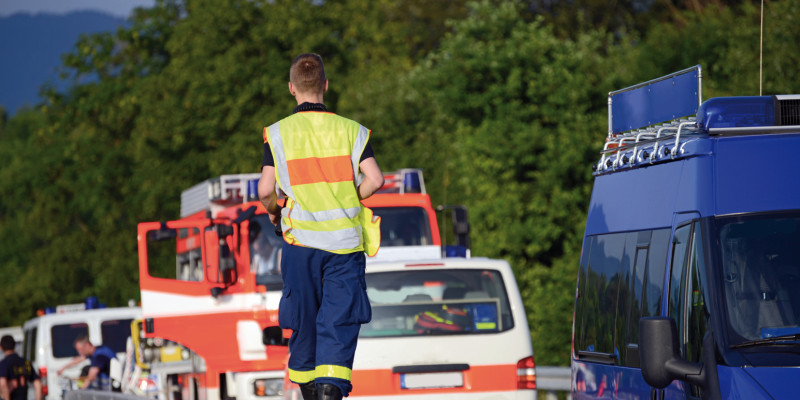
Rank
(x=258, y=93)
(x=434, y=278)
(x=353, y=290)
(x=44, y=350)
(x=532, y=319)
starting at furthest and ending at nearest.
Result: (x=258, y=93) < (x=532, y=319) < (x=44, y=350) < (x=434, y=278) < (x=353, y=290)

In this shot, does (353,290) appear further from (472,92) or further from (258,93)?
(258,93)

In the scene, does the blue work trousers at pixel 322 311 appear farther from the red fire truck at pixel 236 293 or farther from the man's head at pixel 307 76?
the red fire truck at pixel 236 293

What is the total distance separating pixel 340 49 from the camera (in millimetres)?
48062

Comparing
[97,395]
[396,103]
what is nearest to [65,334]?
[97,395]

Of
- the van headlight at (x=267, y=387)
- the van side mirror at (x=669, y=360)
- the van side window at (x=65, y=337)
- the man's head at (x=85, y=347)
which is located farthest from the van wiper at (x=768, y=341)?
the van side window at (x=65, y=337)

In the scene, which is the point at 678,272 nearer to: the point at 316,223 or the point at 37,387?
the point at 316,223

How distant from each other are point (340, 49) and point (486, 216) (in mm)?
14666

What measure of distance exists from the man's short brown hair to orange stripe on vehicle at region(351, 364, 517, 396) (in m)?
4.11

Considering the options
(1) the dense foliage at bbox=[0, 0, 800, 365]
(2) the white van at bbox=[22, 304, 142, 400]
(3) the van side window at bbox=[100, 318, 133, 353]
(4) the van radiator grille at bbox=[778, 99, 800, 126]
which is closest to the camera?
(4) the van radiator grille at bbox=[778, 99, 800, 126]

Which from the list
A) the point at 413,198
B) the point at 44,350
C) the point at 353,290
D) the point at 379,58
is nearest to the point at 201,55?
the point at 379,58

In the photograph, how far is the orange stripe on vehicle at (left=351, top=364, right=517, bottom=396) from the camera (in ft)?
33.6

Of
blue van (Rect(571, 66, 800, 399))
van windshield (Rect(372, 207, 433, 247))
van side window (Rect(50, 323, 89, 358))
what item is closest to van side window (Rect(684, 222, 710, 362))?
blue van (Rect(571, 66, 800, 399))

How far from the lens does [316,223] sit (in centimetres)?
632

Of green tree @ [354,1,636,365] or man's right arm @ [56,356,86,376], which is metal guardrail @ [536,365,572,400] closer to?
man's right arm @ [56,356,86,376]
